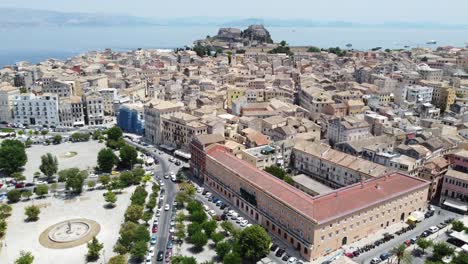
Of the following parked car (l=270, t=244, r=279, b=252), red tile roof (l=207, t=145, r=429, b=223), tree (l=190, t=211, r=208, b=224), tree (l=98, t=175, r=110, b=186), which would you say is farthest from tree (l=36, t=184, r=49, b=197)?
parked car (l=270, t=244, r=279, b=252)

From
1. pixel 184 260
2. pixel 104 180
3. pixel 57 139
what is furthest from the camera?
pixel 57 139

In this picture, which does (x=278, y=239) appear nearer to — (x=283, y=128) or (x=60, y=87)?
(x=283, y=128)

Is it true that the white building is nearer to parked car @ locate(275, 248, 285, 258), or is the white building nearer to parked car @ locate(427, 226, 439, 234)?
parked car @ locate(427, 226, 439, 234)

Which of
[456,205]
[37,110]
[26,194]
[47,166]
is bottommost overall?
[26,194]

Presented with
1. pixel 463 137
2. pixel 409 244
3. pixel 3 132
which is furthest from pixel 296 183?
pixel 3 132

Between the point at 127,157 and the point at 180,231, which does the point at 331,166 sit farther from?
the point at 127,157

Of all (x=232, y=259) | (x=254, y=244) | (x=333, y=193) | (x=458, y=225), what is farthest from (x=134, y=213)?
(x=458, y=225)

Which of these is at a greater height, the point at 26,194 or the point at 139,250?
the point at 139,250
